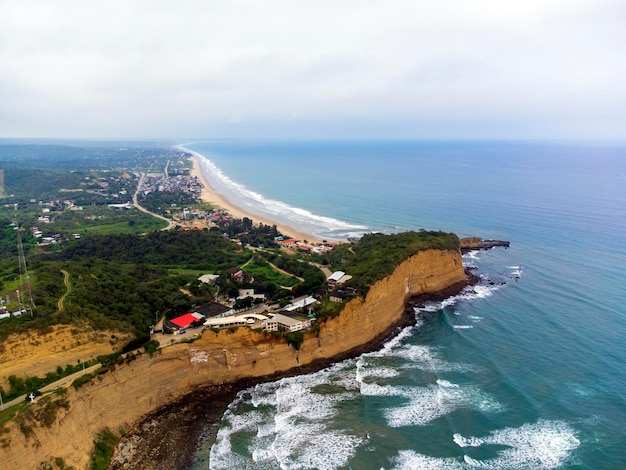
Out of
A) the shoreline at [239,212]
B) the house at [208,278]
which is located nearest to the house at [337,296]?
the house at [208,278]

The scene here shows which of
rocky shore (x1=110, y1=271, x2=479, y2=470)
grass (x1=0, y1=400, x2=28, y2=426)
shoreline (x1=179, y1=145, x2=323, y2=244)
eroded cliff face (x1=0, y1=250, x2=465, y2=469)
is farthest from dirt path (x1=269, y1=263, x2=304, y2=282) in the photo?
grass (x1=0, y1=400, x2=28, y2=426)

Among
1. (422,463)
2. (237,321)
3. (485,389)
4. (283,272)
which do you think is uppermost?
(237,321)

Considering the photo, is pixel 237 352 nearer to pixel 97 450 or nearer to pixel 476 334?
pixel 97 450

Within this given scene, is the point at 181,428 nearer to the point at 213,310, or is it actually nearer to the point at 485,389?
the point at 213,310

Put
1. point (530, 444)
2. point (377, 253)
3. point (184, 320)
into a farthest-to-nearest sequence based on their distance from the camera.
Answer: point (377, 253), point (184, 320), point (530, 444)

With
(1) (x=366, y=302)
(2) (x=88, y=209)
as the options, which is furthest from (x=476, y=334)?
(2) (x=88, y=209)

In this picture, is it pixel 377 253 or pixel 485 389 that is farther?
pixel 377 253

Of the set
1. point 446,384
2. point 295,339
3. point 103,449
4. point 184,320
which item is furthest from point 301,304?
point 103,449
